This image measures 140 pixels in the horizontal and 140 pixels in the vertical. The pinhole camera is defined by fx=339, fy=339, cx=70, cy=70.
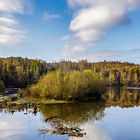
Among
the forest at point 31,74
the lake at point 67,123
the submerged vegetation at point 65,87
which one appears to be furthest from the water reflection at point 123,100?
the lake at point 67,123

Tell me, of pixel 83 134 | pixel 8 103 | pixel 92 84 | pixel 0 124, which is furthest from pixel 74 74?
pixel 83 134

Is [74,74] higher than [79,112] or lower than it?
higher

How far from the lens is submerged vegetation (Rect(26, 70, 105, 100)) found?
6912 cm

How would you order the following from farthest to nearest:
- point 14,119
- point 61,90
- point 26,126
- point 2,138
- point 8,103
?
point 61,90, point 8,103, point 14,119, point 26,126, point 2,138

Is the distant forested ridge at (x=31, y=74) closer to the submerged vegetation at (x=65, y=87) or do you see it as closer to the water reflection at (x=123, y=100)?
the water reflection at (x=123, y=100)

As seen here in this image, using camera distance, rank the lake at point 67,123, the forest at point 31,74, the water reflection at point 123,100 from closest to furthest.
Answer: the lake at point 67,123
the water reflection at point 123,100
the forest at point 31,74

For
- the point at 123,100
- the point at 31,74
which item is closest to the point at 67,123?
the point at 123,100

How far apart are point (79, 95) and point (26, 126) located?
104 feet

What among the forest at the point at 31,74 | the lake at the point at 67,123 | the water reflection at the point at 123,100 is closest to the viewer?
the lake at the point at 67,123

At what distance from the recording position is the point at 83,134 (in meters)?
33.7

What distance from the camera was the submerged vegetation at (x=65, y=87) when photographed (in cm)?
6912

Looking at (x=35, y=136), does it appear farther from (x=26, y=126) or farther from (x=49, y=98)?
(x=49, y=98)

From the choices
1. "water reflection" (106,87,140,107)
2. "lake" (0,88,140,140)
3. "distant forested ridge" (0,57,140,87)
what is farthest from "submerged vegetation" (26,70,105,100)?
"lake" (0,88,140,140)

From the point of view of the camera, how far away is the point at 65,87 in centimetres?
6912
